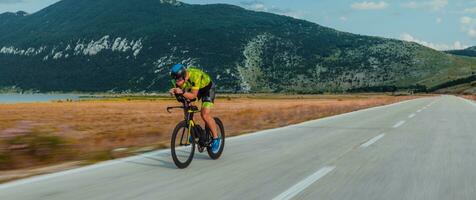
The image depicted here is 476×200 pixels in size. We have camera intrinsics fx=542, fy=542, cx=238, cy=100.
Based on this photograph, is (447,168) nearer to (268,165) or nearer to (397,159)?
(397,159)

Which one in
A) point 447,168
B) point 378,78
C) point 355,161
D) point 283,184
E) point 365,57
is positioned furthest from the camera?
point 365,57

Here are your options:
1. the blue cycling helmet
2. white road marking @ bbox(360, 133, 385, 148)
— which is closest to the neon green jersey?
the blue cycling helmet

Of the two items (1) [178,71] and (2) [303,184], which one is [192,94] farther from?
(2) [303,184]

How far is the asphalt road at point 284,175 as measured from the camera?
6324 millimetres

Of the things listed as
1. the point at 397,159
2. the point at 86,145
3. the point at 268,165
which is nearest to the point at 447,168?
the point at 397,159

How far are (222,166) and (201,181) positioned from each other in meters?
1.46

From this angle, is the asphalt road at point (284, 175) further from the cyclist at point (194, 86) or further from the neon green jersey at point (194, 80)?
the neon green jersey at point (194, 80)

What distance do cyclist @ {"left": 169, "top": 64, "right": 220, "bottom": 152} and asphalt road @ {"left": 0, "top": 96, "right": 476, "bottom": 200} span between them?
36.2 inches

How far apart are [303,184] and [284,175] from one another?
0.76 m

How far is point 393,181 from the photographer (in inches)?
288

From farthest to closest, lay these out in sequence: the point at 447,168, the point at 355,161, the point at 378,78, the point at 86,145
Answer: the point at 378,78 → the point at 86,145 → the point at 355,161 → the point at 447,168

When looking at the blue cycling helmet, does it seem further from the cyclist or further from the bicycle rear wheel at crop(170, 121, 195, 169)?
the bicycle rear wheel at crop(170, 121, 195, 169)

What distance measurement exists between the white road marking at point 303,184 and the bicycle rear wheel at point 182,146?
1964mm

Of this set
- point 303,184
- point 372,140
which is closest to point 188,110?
point 303,184
